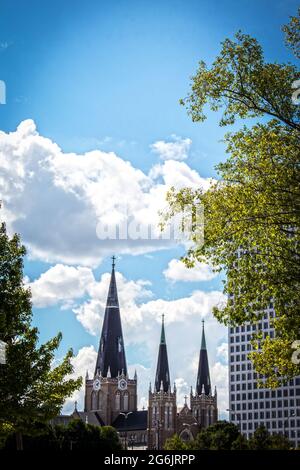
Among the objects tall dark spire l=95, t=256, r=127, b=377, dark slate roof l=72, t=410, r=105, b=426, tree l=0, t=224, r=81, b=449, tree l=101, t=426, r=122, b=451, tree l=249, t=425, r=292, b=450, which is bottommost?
tree l=101, t=426, r=122, b=451

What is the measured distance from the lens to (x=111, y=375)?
626ft

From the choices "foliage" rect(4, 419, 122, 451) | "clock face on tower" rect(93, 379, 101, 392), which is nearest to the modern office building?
"clock face on tower" rect(93, 379, 101, 392)

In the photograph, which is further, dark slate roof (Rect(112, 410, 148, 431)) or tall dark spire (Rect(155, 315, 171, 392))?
dark slate roof (Rect(112, 410, 148, 431))

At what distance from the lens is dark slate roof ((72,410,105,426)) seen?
623 ft

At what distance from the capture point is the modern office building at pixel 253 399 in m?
166

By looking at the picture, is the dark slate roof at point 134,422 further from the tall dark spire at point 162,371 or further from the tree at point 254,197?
the tree at point 254,197

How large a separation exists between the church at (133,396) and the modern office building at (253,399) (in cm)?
1057

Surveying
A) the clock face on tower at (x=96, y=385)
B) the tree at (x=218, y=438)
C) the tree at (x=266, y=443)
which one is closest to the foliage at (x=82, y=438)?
the tree at (x=218, y=438)

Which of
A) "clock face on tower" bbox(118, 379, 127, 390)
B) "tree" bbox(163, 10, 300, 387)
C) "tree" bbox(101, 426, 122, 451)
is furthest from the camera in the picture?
"clock face on tower" bbox(118, 379, 127, 390)

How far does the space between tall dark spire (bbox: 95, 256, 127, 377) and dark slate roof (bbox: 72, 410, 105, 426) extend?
37.0 feet

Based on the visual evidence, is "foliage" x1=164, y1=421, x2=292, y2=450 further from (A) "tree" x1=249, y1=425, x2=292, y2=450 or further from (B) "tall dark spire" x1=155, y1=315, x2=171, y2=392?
(B) "tall dark spire" x1=155, y1=315, x2=171, y2=392

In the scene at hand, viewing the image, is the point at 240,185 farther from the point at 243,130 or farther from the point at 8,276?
the point at 8,276

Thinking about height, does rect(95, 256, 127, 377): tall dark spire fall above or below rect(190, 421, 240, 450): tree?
above

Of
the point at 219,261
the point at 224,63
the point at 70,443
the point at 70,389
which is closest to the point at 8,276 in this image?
the point at 70,389
